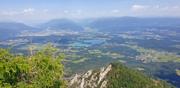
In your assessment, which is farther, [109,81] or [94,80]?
[94,80]

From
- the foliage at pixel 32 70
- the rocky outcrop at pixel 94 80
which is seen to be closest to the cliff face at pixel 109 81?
the rocky outcrop at pixel 94 80

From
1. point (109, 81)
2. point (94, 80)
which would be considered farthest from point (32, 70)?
point (94, 80)

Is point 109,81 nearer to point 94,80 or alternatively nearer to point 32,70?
point 94,80

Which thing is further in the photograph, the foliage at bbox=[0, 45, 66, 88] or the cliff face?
the cliff face

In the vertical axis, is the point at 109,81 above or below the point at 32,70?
below

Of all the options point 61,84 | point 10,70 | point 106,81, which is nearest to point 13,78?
point 10,70

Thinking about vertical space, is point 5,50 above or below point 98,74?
above

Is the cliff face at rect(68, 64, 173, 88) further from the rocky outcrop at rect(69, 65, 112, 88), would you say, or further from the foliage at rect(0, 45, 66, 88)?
the foliage at rect(0, 45, 66, 88)

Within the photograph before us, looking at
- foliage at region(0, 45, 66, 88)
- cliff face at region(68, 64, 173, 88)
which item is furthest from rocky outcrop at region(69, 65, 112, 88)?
foliage at region(0, 45, 66, 88)

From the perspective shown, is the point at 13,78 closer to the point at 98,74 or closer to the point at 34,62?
the point at 34,62
